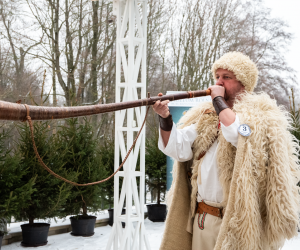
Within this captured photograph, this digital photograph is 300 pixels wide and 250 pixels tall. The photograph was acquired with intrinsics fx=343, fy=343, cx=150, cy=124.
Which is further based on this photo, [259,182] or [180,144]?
[180,144]

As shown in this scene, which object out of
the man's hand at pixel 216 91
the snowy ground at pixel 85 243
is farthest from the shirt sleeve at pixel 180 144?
the snowy ground at pixel 85 243

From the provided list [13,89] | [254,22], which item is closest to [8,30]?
[13,89]

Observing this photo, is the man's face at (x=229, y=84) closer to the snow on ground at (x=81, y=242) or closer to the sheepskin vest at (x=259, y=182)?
the sheepskin vest at (x=259, y=182)

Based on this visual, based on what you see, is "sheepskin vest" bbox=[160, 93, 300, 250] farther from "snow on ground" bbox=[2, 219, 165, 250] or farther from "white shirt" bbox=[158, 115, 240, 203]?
"snow on ground" bbox=[2, 219, 165, 250]

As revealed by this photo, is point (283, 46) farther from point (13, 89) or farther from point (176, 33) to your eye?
point (13, 89)

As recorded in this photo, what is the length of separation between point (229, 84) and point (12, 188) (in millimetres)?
3226

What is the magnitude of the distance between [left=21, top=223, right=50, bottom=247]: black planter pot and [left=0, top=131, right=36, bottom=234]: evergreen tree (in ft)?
1.17

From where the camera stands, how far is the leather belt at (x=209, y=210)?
205cm

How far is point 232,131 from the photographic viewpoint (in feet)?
6.45

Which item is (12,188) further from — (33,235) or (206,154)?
(206,154)

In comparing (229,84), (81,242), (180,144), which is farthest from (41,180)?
(229,84)

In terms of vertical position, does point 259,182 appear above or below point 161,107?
below

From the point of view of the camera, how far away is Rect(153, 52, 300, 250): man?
1873 millimetres

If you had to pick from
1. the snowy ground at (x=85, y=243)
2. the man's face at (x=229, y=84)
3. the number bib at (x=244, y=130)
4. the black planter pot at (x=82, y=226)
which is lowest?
the snowy ground at (x=85, y=243)
